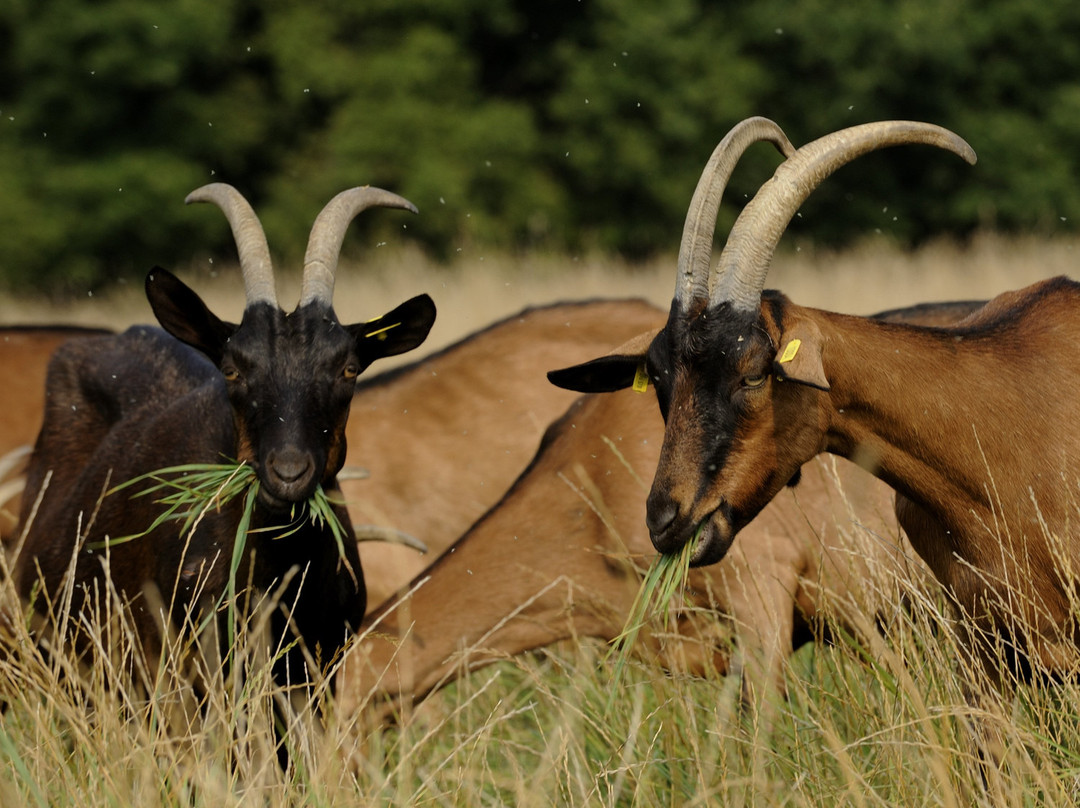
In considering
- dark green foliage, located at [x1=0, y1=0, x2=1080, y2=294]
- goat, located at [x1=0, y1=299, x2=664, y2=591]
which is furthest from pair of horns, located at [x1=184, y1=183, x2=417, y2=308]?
dark green foliage, located at [x1=0, y1=0, x2=1080, y2=294]

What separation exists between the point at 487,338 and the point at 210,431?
9.85ft

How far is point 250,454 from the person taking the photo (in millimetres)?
4180

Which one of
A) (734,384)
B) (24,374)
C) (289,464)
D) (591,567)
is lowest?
(591,567)

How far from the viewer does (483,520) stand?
5.34 m

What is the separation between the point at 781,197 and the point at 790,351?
1.55ft

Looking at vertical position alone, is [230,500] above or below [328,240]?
below

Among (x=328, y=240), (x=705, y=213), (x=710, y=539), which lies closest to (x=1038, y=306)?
(x=705, y=213)

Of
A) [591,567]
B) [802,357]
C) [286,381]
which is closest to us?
[802,357]

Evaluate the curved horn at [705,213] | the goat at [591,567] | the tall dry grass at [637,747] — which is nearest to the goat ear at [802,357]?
the curved horn at [705,213]

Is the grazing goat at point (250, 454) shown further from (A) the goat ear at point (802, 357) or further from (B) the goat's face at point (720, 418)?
(A) the goat ear at point (802, 357)

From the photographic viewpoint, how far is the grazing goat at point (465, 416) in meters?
7.02

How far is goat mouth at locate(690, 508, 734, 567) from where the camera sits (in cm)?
356

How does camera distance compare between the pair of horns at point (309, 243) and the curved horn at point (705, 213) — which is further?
the pair of horns at point (309, 243)

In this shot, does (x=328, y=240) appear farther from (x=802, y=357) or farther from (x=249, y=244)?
(x=802, y=357)
